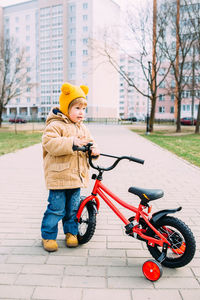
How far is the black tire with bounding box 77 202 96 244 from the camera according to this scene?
Result: 10.8 ft

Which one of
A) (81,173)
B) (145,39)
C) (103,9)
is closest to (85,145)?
(81,173)

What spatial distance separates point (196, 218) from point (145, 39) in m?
25.1

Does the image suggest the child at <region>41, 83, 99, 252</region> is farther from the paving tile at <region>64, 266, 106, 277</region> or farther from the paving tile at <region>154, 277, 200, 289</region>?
the paving tile at <region>154, 277, 200, 289</region>

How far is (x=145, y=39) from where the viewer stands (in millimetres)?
26938

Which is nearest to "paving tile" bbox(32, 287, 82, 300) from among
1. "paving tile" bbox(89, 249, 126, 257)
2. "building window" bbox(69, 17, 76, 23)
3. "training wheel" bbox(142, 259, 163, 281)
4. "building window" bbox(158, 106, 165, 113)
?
"training wheel" bbox(142, 259, 163, 281)

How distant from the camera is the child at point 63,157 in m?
2.95

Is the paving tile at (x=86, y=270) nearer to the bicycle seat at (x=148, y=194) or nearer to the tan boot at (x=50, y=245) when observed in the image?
the tan boot at (x=50, y=245)

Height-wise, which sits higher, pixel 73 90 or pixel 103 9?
pixel 103 9

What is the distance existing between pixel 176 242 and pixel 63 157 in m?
1.31

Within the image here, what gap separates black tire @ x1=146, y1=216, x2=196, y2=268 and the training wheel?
25cm

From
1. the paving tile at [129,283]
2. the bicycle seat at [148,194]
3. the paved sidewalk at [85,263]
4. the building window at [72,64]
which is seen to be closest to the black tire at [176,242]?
the paved sidewalk at [85,263]

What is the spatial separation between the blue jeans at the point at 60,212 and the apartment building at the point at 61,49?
73.6 m

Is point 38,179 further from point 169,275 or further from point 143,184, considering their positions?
point 169,275

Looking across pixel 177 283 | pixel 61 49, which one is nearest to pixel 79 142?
pixel 177 283
